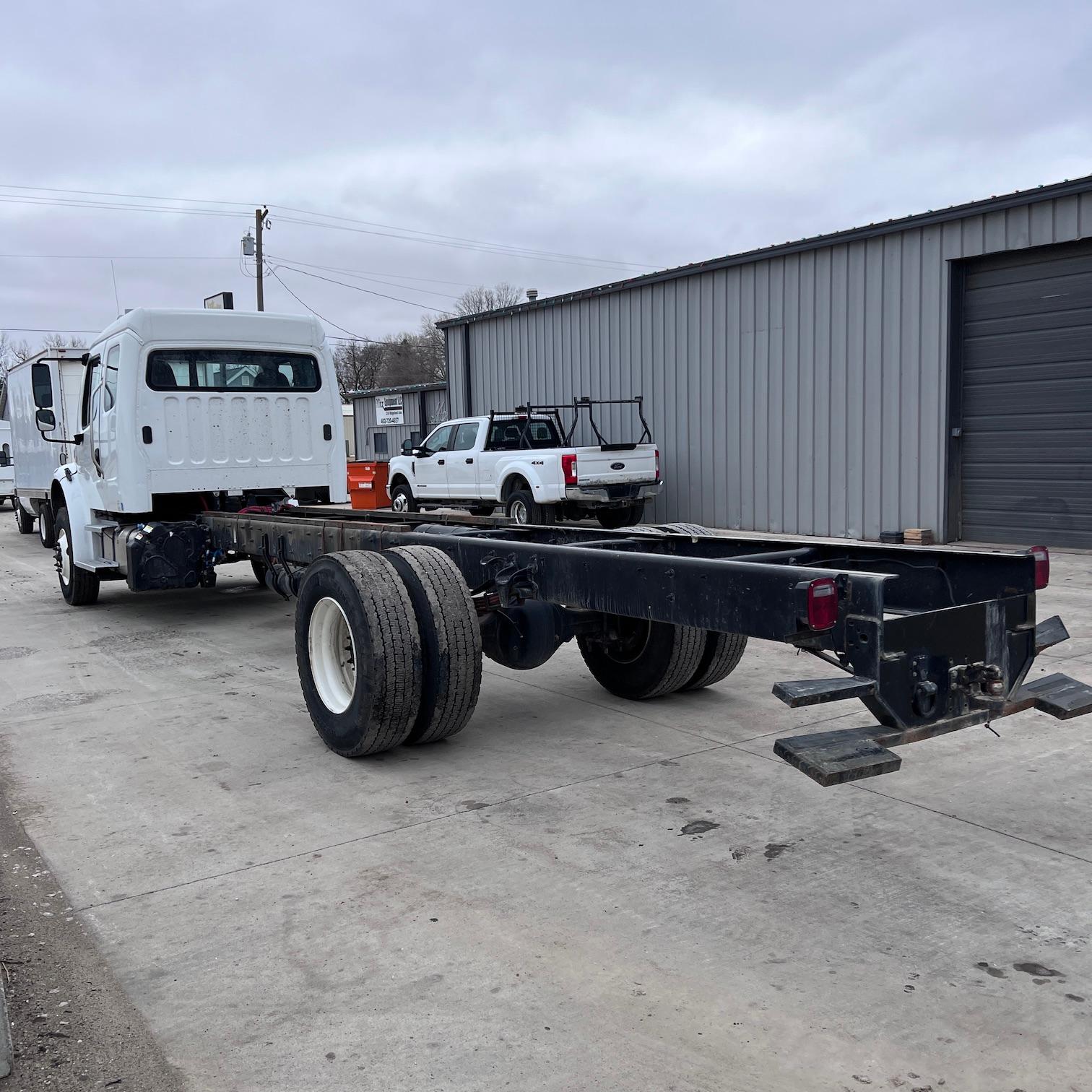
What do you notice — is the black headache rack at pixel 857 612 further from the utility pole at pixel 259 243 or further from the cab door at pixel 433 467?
the utility pole at pixel 259 243

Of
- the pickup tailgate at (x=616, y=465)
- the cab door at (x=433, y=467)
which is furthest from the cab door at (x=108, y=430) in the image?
the cab door at (x=433, y=467)

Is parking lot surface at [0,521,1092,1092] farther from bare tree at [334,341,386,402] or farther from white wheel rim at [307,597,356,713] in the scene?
bare tree at [334,341,386,402]

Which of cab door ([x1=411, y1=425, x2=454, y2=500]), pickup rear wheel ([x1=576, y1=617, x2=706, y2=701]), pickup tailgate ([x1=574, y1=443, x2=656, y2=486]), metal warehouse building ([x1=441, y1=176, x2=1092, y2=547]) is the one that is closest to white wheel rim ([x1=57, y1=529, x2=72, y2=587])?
pickup rear wheel ([x1=576, y1=617, x2=706, y2=701])

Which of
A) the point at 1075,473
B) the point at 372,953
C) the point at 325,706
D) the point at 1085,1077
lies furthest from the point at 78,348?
the point at 1085,1077

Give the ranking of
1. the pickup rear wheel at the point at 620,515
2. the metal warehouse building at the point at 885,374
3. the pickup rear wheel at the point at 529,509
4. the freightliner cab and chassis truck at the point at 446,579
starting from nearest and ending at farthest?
the freightliner cab and chassis truck at the point at 446,579
the metal warehouse building at the point at 885,374
the pickup rear wheel at the point at 529,509
the pickup rear wheel at the point at 620,515

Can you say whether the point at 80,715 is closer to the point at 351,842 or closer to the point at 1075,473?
the point at 351,842

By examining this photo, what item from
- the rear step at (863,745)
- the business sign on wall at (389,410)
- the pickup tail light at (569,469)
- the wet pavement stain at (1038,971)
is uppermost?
the business sign on wall at (389,410)

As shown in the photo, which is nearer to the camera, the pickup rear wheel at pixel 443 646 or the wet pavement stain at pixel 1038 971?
the wet pavement stain at pixel 1038 971

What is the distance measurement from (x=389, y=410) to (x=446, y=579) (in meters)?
25.5

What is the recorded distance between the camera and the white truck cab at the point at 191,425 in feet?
31.2

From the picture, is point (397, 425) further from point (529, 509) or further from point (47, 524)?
point (47, 524)

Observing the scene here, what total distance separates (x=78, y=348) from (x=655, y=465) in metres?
9.44

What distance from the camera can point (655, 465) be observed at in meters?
16.9

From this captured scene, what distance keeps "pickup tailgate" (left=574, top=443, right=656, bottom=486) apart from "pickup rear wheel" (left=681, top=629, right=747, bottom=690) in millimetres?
9777
